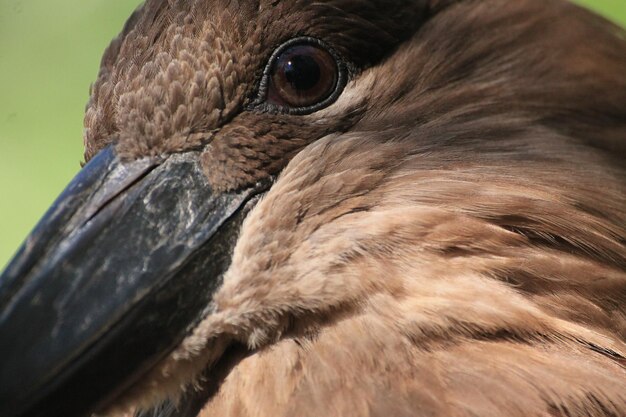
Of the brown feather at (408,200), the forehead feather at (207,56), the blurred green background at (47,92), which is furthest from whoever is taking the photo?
the blurred green background at (47,92)

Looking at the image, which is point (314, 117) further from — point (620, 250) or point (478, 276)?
point (620, 250)

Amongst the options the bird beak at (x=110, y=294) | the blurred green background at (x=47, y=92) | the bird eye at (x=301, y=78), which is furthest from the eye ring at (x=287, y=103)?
the blurred green background at (x=47, y=92)

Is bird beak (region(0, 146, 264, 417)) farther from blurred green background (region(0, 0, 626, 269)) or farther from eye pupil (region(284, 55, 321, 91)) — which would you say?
blurred green background (region(0, 0, 626, 269))

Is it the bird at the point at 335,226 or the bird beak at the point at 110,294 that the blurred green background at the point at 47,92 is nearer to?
the bird at the point at 335,226

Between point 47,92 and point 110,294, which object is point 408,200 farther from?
point 47,92

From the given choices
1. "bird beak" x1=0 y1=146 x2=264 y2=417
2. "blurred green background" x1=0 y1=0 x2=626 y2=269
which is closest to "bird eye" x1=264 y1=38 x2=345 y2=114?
"bird beak" x1=0 y1=146 x2=264 y2=417

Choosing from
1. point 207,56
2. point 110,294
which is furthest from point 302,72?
point 110,294

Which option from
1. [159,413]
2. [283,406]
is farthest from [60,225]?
[283,406]
